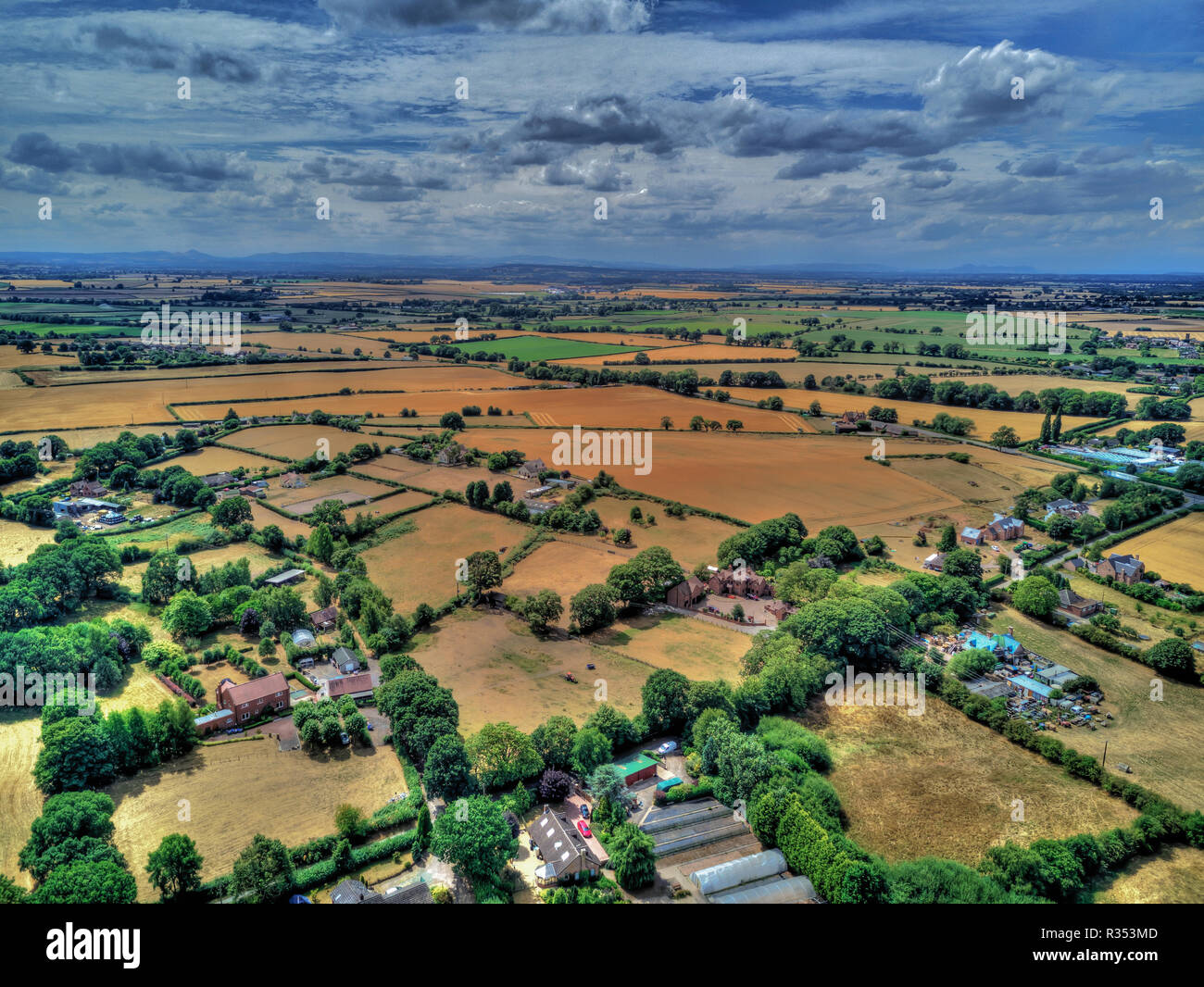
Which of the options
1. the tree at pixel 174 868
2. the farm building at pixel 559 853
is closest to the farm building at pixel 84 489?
the tree at pixel 174 868

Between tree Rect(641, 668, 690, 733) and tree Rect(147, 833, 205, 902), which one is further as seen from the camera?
tree Rect(641, 668, 690, 733)

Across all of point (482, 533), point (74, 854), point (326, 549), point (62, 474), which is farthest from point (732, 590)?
point (62, 474)

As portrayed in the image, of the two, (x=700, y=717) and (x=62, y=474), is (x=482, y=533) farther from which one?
(x=62, y=474)

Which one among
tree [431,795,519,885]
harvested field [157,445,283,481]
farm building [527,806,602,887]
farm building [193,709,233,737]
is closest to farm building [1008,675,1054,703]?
farm building [527,806,602,887]

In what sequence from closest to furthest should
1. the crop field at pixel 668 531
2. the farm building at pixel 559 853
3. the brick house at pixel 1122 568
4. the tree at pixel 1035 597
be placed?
the farm building at pixel 559 853, the tree at pixel 1035 597, the brick house at pixel 1122 568, the crop field at pixel 668 531

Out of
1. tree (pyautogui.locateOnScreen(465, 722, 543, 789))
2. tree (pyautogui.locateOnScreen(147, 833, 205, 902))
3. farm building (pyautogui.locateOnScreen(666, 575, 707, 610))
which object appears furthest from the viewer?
farm building (pyautogui.locateOnScreen(666, 575, 707, 610))

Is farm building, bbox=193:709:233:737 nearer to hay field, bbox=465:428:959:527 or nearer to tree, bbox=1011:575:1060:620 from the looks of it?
hay field, bbox=465:428:959:527

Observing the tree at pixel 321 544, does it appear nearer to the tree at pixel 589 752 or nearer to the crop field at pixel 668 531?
the crop field at pixel 668 531
